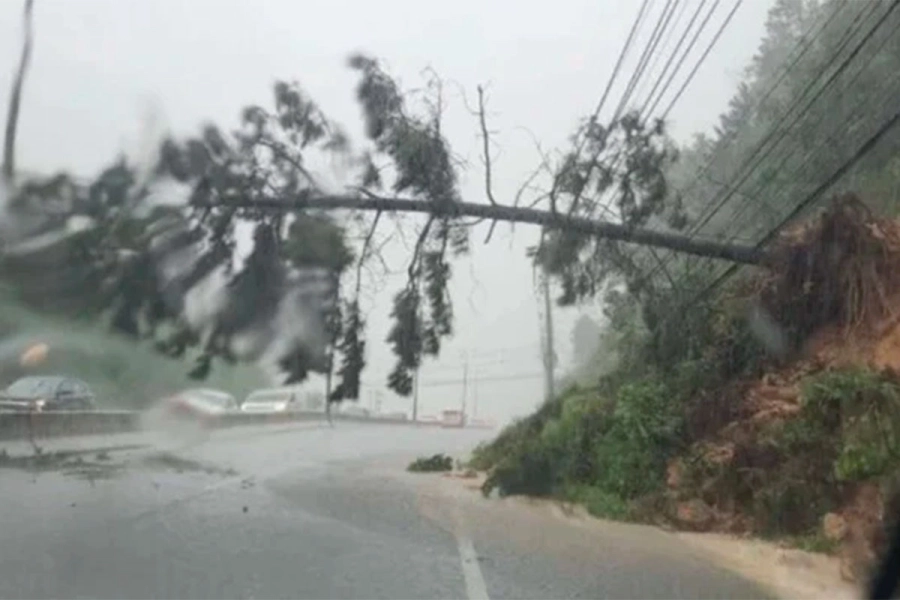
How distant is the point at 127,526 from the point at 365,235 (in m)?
5.61

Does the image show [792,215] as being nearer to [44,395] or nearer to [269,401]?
[269,401]

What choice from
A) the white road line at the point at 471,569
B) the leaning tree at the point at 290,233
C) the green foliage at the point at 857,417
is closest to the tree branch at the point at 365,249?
the leaning tree at the point at 290,233

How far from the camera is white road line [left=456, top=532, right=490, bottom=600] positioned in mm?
9391

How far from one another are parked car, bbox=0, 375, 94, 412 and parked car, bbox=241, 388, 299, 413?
2.76 metres

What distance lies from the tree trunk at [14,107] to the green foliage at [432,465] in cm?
1034

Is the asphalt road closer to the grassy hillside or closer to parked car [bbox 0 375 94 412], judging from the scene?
parked car [bbox 0 375 94 412]

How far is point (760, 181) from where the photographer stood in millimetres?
22266

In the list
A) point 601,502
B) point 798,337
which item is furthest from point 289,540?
point 798,337

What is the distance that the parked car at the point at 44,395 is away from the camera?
2103 centimetres

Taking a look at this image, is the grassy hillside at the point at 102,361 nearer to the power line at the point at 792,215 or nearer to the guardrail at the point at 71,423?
the guardrail at the point at 71,423

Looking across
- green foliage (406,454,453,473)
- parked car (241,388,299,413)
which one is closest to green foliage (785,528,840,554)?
parked car (241,388,299,413)

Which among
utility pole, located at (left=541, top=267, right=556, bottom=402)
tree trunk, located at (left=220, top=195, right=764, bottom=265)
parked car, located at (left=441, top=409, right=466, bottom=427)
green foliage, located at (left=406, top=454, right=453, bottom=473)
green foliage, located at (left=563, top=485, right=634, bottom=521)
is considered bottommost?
green foliage, located at (left=563, top=485, right=634, bottom=521)

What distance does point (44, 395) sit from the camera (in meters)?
22.7

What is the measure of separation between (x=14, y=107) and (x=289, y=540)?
7.12m
